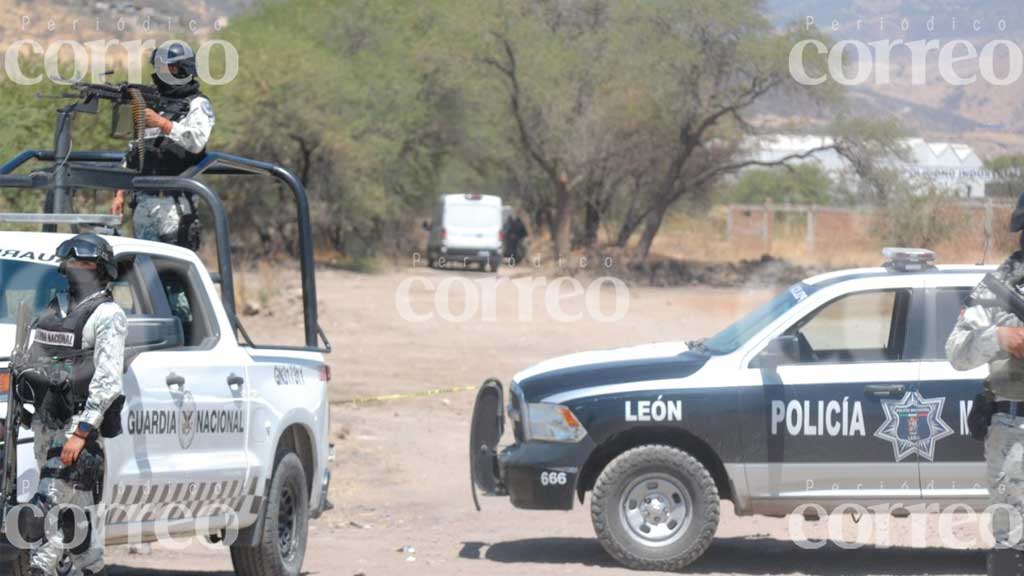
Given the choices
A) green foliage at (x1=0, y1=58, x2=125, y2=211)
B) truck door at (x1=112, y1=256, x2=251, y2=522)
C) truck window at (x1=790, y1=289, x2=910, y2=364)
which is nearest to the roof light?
truck window at (x1=790, y1=289, x2=910, y2=364)

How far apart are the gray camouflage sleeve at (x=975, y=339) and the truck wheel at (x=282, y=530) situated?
138 inches

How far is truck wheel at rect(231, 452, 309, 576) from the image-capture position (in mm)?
7391

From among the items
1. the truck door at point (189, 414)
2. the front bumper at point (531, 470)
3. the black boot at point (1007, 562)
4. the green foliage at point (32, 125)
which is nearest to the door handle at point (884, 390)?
the front bumper at point (531, 470)

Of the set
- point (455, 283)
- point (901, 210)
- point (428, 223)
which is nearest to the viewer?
point (901, 210)

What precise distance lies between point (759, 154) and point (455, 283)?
9399mm

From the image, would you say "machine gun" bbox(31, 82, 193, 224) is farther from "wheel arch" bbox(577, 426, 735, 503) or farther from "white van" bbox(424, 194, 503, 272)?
"white van" bbox(424, 194, 503, 272)

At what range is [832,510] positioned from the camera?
28.3 ft

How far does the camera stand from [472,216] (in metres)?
40.5

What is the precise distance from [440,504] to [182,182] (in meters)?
5.10

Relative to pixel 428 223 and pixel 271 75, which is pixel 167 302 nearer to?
pixel 271 75

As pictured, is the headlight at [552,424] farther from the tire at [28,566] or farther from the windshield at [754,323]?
the tire at [28,566]

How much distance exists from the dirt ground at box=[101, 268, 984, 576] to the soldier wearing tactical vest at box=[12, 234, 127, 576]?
2713 millimetres

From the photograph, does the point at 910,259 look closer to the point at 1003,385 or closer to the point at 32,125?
the point at 1003,385

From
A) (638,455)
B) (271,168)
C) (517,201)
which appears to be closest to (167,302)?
(271,168)
